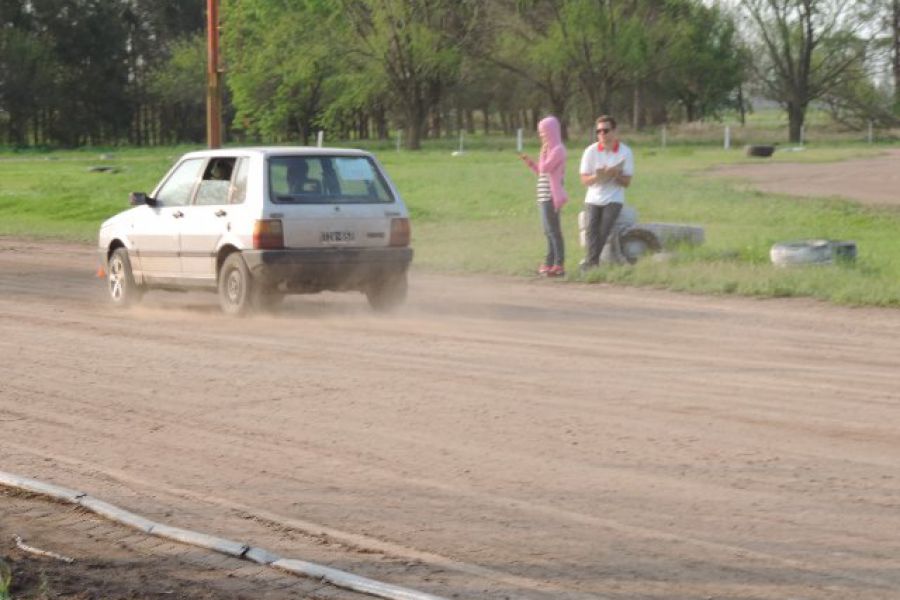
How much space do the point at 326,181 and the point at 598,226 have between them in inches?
188

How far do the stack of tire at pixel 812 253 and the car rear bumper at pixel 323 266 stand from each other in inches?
215

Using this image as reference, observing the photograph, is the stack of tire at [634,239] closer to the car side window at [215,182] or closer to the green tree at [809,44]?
the car side window at [215,182]

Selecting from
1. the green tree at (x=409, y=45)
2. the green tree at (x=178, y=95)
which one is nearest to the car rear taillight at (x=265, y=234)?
the green tree at (x=409, y=45)

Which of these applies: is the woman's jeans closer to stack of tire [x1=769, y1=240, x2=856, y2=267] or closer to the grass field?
the grass field

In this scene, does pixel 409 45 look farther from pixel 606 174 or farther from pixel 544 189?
pixel 606 174

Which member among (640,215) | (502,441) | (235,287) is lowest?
(502,441)

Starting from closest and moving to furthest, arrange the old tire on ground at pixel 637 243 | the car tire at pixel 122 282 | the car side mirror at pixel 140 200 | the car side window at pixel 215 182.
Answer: the car side window at pixel 215 182 < the car side mirror at pixel 140 200 < the car tire at pixel 122 282 < the old tire on ground at pixel 637 243

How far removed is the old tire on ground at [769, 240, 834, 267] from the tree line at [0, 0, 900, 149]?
57.7 m

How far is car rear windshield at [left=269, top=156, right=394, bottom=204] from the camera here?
49.8 feet

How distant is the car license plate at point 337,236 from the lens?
15125 millimetres

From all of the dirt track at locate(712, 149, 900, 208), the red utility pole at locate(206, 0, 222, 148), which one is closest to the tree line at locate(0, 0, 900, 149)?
the dirt track at locate(712, 149, 900, 208)

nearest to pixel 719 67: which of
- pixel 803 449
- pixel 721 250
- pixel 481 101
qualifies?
pixel 481 101

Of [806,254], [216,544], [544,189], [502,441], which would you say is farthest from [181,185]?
[216,544]

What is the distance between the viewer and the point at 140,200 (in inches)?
636
